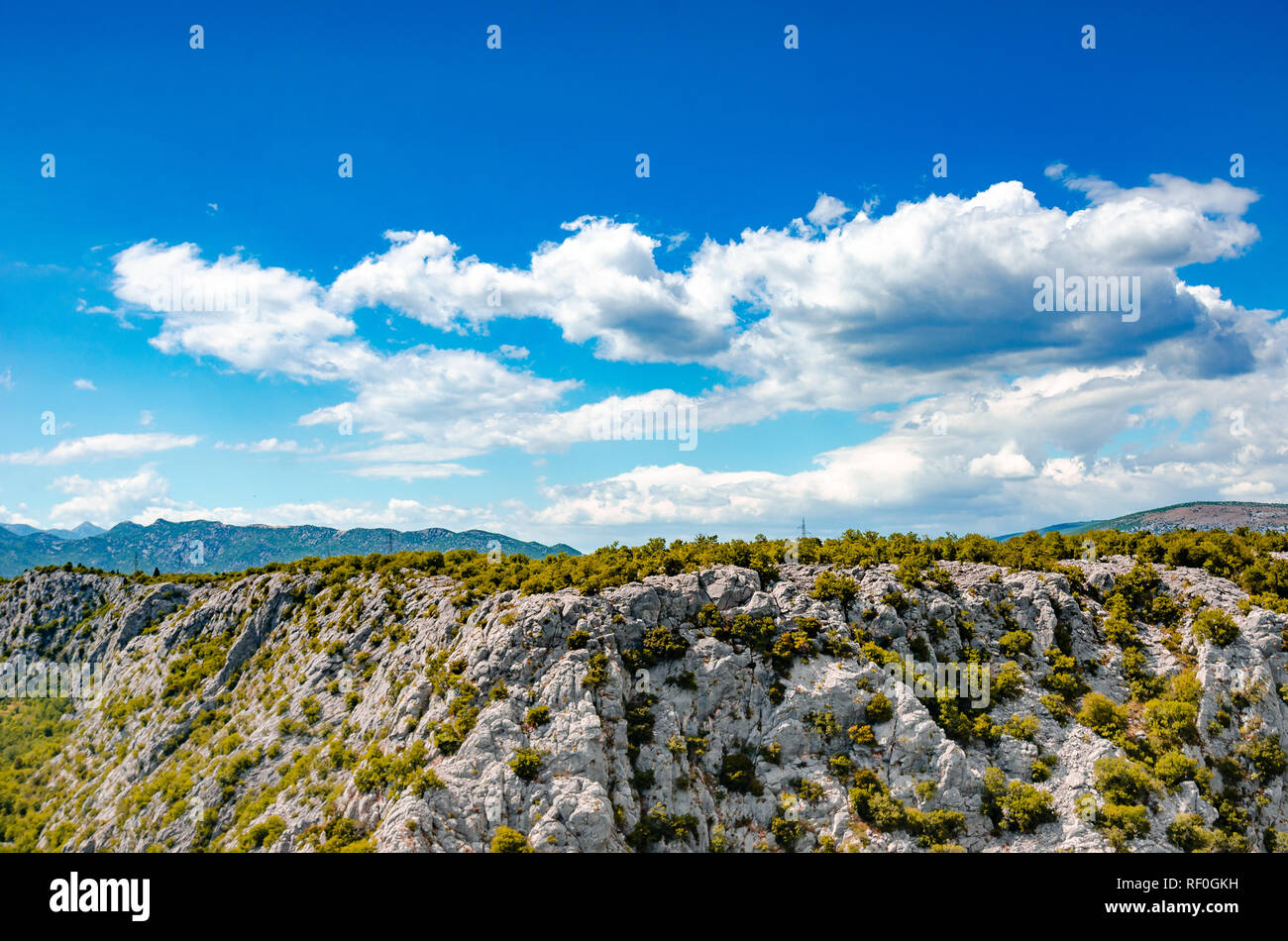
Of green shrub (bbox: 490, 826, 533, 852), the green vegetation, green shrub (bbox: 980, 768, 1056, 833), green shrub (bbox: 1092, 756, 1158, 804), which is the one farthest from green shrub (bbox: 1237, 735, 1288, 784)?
the green vegetation

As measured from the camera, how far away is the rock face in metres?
49.5

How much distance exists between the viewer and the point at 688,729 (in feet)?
186

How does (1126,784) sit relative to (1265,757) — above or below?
below

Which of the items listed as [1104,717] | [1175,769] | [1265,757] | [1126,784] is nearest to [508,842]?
[1126,784]

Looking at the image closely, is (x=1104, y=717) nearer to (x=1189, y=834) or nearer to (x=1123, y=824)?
(x=1123, y=824)

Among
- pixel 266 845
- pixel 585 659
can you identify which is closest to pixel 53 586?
pixel 266 845

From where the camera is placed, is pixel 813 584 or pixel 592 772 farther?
pixel 813 584

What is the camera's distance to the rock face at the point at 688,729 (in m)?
49.5

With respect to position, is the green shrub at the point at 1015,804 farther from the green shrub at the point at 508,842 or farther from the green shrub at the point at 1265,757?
the green shrub at the point at 508,842

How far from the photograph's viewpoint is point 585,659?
2226 inches

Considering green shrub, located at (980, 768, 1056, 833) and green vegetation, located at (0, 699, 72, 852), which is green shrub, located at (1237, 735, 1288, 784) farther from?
green vegetation, located at (0, 699, 72, 852)
